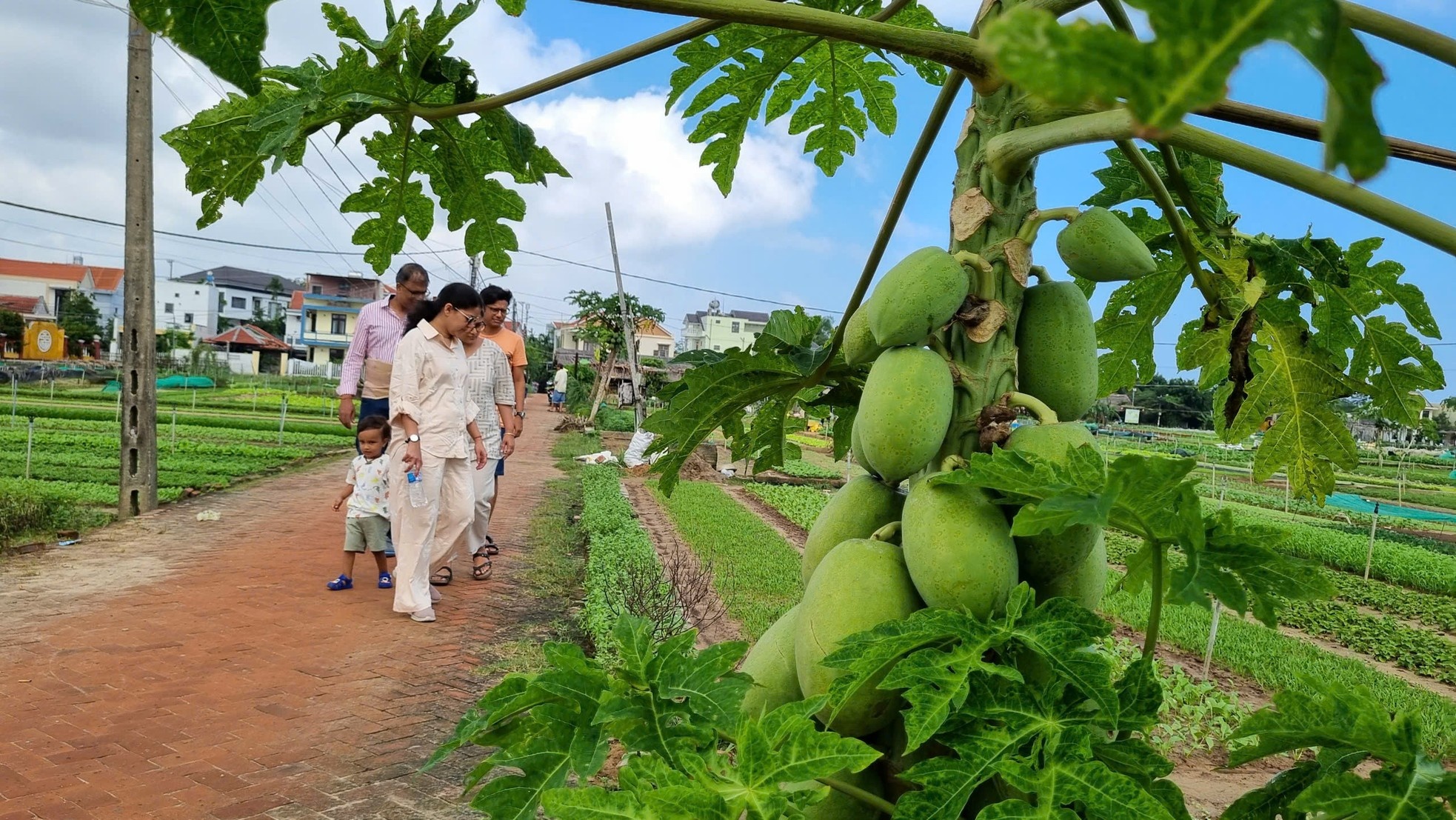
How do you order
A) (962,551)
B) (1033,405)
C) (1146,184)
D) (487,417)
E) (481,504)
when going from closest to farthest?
(962,551)
(1033,405)
(1146,184)
(487,417)
(481,504)

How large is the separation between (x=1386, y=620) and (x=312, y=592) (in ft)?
30.7

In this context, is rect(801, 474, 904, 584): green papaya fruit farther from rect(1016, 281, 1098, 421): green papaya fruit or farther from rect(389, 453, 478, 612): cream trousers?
rect(389, 453, 478, 612): cream trousers

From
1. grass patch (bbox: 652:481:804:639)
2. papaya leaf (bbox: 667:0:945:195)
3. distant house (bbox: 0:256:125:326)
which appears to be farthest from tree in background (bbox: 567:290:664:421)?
distant house (bbox: 0:256:125:326)

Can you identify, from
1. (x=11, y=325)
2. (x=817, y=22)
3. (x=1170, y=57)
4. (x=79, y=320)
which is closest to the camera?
(x=1170, y=57)

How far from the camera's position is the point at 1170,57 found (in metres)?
0.45

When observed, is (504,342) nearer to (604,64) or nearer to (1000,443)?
(604,64)

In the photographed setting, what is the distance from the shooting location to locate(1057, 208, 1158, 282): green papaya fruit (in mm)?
1179

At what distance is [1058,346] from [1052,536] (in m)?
0.27

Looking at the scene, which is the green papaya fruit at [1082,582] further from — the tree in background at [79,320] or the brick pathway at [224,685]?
the tree in background at [79,320]

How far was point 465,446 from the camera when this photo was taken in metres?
5.41

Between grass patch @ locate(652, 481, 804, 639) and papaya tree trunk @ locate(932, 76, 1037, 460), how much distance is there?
129 inches

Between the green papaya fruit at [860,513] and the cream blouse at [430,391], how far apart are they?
4244mm

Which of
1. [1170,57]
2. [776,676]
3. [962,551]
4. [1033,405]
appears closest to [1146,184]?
[1033,405]

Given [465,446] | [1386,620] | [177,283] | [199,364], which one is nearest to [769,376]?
[465,446]
